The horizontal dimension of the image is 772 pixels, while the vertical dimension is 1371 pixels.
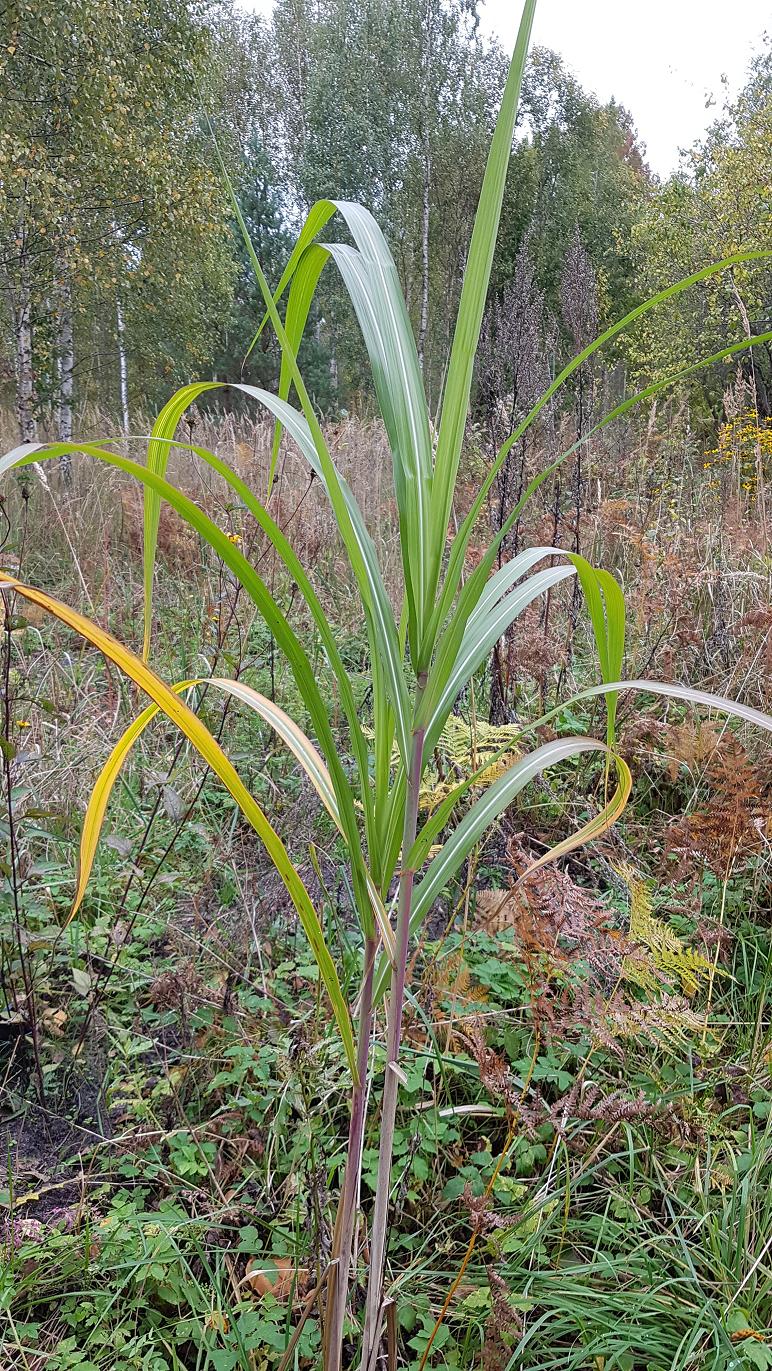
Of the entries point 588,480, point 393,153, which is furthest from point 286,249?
point 588,480

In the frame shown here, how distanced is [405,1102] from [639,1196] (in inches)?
14.9

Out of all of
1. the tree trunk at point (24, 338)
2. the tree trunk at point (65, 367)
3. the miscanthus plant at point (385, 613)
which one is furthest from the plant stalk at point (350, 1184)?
the tree trunk at point (65, 367)

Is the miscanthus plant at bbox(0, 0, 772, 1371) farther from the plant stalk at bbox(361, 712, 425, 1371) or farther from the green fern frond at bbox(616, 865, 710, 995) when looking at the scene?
Result: the green fern frond at bbox(616, 865, 710, 995)

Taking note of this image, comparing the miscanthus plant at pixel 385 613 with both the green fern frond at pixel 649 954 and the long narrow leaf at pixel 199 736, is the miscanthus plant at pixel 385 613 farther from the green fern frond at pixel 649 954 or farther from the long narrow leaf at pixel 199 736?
the green fern frond at pixel 649 954

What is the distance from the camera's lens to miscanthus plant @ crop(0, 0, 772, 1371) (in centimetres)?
55

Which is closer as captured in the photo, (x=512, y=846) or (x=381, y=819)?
(x=381, y=819)

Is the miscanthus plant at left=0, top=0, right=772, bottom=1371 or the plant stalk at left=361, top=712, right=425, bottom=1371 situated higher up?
the miscanthus plant at left=0, top=0, right=772, bottom=1371

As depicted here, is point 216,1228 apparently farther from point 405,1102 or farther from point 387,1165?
point 387,1165

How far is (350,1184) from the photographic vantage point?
69 centimetres

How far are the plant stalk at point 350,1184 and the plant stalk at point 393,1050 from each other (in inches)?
1.0

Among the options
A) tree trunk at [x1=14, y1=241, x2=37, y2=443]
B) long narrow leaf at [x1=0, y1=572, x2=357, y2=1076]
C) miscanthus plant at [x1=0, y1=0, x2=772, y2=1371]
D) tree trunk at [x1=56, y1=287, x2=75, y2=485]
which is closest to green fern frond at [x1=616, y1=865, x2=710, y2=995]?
miscanthus plant at [x1=0, y1=0, x2=772, y2=1371]

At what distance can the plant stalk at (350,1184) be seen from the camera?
0.68m

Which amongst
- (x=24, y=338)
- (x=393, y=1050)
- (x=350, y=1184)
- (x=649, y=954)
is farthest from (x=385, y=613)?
(x=24, y=338)

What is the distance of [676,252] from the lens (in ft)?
40.6
